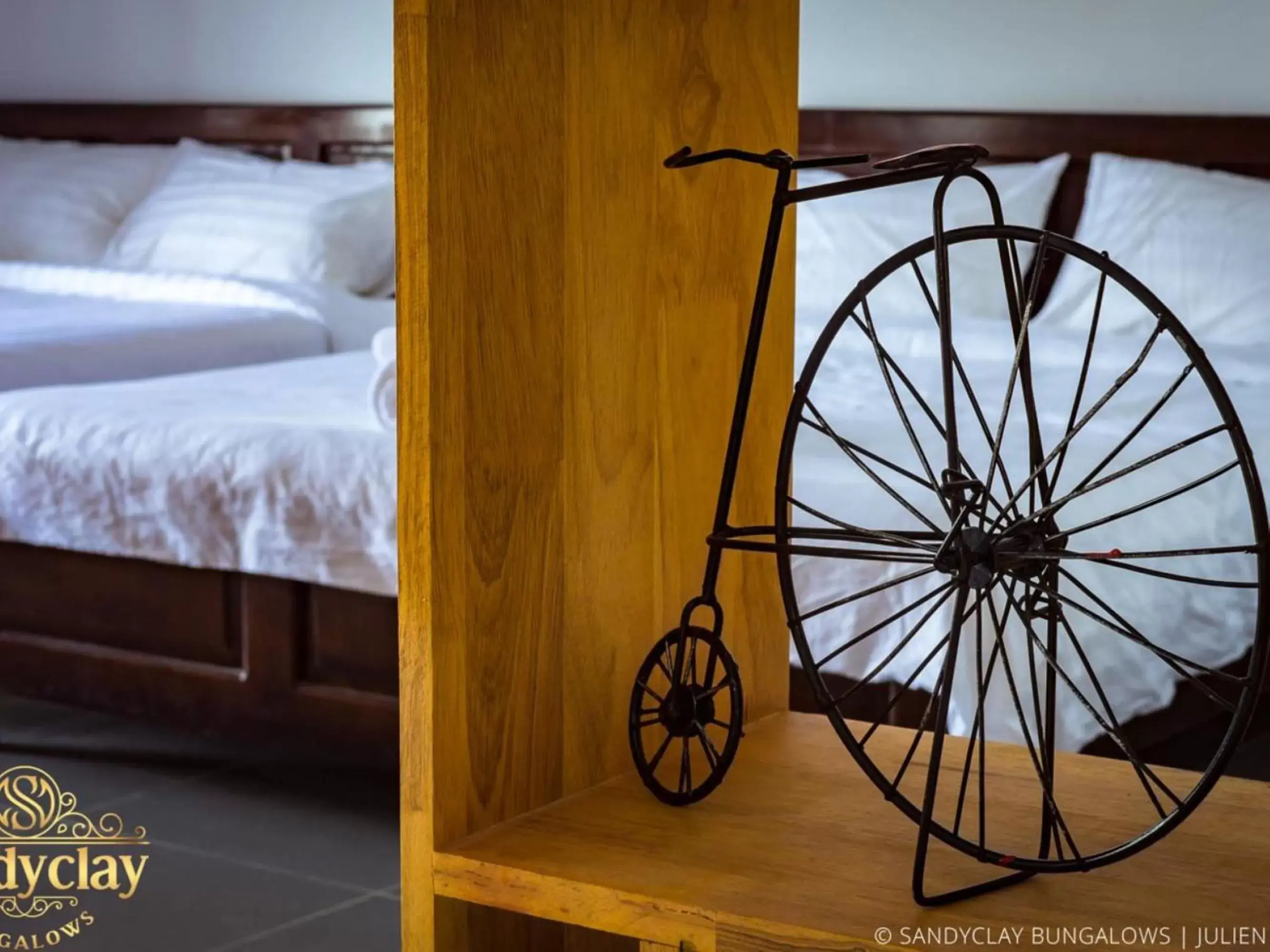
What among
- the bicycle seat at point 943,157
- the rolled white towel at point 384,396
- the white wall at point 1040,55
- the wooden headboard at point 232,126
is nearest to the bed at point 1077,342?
the white wall at point 1040,55

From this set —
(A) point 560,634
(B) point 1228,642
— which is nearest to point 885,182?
(A) point 560,634

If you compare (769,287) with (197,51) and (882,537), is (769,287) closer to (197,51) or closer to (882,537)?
(882,537)

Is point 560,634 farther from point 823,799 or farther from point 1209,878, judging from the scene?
point 1209,878

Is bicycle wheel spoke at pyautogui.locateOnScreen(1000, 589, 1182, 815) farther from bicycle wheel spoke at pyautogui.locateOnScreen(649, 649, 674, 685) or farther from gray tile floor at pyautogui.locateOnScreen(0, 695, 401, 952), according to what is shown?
gray tile floor at pyautogui.locateOnScreen(0, 695, 401, 952)

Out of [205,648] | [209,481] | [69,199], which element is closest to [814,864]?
[209,481]

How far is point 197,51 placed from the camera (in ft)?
15.8

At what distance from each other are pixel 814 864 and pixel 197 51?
4.44 metres

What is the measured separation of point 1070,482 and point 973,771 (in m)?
1.03

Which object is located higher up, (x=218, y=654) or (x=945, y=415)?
(x=945, y=415)

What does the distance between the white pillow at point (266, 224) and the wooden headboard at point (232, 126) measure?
128mm

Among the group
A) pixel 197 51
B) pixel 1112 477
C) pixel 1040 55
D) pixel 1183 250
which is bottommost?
pixel 1112 477

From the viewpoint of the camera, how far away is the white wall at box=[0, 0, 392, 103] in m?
4.54

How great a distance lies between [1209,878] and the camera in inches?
32.9

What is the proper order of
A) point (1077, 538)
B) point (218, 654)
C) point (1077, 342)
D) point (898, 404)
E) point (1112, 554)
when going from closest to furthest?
1. point (1112, 554)
2. point (898, 404)
3. point (1077, 538)
4. point (218, 654)
5. point (1077, 342)
